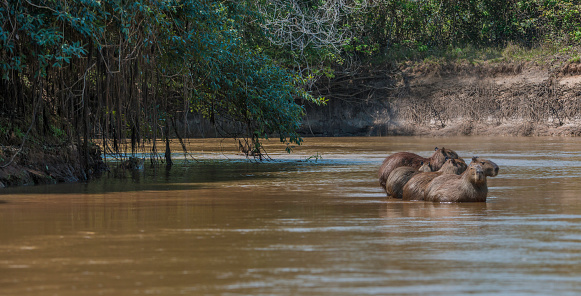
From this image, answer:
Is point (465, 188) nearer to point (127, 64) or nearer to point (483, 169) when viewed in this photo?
point (483, 169)

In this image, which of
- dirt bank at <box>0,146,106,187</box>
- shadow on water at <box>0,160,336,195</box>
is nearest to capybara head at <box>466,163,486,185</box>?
shadow on water at <box>0,160,336,195</box>

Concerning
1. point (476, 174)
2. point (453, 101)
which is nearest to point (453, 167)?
point (476, 174)

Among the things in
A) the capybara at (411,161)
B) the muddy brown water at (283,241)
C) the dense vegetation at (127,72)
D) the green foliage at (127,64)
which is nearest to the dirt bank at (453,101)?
the dense vegetation at (127,72)

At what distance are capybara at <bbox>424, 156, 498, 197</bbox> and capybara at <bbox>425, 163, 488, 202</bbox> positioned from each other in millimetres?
65

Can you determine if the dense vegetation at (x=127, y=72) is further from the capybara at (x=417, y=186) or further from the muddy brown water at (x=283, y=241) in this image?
the capybara at (x=417, y=186)

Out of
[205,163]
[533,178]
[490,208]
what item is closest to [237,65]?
[205,163]

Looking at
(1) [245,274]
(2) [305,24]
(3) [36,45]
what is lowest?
(1) [245,274]

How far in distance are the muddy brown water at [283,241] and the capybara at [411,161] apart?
335 mm

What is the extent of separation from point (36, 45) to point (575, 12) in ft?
87.7

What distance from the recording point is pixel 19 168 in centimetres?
1143

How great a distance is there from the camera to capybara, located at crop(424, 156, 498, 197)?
890 centimetres

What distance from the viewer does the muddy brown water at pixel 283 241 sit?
446cm

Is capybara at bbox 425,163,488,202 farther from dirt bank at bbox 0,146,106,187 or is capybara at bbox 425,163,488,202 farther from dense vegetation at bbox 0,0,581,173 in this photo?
dirt bank at bbox 0,146,106,187

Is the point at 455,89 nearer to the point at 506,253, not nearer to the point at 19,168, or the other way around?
the point at 19,168
